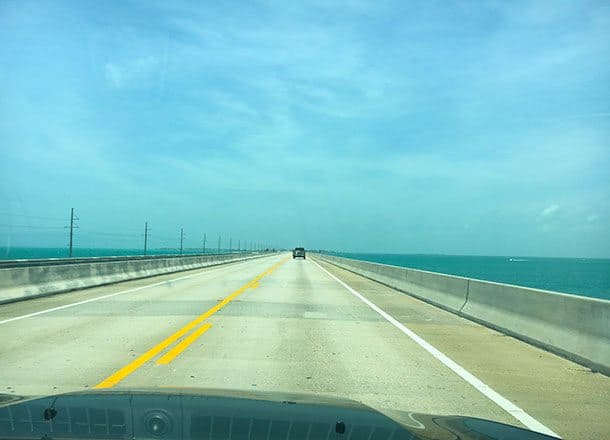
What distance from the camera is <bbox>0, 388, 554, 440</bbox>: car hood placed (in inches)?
161

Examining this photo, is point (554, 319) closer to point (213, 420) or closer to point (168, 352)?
point (168, 352)

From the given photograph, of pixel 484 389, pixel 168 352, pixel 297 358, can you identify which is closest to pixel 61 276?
pixel 168 352

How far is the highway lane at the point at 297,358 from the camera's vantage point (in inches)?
285

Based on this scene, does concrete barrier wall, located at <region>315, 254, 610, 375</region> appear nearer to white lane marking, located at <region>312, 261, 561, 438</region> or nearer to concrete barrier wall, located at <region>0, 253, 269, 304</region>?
white lane marking, located at <region>312, 261, 561, 438</region>

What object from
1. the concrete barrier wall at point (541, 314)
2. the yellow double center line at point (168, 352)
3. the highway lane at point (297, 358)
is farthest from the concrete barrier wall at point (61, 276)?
the concrete barrier wall at point (541, 314)

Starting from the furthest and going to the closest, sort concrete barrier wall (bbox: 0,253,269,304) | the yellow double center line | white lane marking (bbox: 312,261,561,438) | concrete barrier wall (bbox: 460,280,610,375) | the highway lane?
concrete barrier wall (bbox: 0,253,269,304)
concrete barrier wall (bbox: 460,280,610,375)
the yellow double center line
the highway lane
white lane marking (bbox: 312,261,561,438)

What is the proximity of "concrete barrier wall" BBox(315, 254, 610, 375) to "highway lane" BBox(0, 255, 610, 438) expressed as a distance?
32 cm

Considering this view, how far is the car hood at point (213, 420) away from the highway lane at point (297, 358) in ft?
5.91

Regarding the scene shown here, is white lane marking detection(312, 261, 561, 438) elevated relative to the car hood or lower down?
lower down

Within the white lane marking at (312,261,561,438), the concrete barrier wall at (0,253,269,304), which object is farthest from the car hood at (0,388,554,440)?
the concrete barrier wall at (0,253,269,304)

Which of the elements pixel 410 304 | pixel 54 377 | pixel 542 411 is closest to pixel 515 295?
pixel 542 411

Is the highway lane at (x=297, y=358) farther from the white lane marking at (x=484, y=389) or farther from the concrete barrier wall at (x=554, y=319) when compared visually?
the concrete barrier wall at (x=554, y=319)

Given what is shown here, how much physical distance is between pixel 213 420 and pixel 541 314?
8222 mm

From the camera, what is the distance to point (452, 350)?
10.7 m
